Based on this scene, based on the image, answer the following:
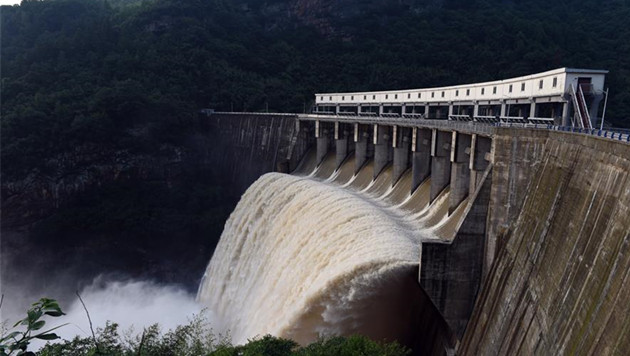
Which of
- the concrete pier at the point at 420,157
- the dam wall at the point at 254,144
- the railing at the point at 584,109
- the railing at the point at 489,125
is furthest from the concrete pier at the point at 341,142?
the railing at the point at 584,109

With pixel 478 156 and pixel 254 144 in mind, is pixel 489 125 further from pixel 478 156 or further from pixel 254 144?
pixel 254 144

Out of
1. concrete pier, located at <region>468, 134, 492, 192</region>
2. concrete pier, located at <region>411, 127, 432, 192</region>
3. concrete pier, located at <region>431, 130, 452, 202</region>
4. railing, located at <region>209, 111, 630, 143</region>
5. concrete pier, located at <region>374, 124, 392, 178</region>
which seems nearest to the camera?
railing, located at <region>209, 111, 630, 143</region>

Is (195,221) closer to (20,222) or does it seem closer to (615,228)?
(20,222)

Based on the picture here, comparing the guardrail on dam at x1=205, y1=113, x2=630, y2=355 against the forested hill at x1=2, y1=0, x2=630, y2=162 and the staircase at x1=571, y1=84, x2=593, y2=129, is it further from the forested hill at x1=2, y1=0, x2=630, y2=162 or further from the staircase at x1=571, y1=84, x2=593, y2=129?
the forested hill at x1=2, y1=0, x2=630, y2=162

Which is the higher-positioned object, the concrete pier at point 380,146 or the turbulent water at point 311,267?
the concrete pier at point 380,146

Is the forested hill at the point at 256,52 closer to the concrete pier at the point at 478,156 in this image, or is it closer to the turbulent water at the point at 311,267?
the turbulent water at the point at 311,267

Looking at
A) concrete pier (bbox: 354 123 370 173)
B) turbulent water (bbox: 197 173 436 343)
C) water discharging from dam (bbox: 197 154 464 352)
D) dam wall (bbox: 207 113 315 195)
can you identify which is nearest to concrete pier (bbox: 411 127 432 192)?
water discharging from dam (bbox: 197 154 464 352)
